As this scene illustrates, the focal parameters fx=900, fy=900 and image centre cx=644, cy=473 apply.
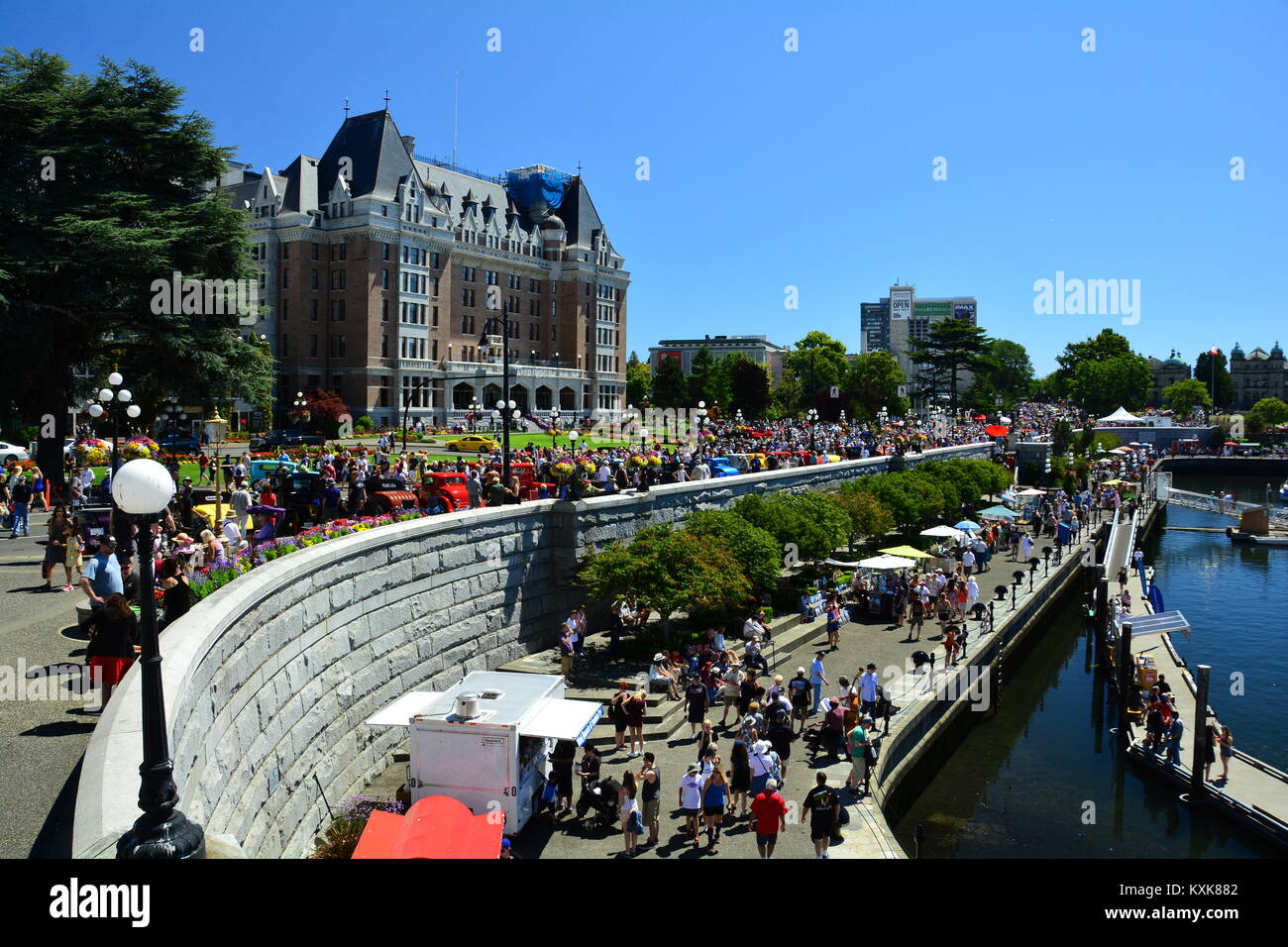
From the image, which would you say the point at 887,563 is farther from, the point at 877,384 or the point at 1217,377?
the point at 1217,377

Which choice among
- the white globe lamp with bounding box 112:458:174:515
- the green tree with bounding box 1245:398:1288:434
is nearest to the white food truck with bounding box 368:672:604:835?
the white globe lamp with bounding box 112:458:174:515

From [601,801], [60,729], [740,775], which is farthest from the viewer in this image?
[740,775]

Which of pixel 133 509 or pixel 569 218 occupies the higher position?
pixel 569 218

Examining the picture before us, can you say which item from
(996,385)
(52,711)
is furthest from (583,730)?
(996,385)

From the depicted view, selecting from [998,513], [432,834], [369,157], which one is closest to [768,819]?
[432,834]

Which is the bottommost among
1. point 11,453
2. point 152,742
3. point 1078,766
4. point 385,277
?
point 1078,766

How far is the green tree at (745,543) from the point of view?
75.1ft

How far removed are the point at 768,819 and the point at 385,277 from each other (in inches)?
2581

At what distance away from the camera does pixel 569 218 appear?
296ft

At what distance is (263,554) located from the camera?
12.9 meters

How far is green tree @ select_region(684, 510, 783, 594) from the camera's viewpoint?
22.9m
